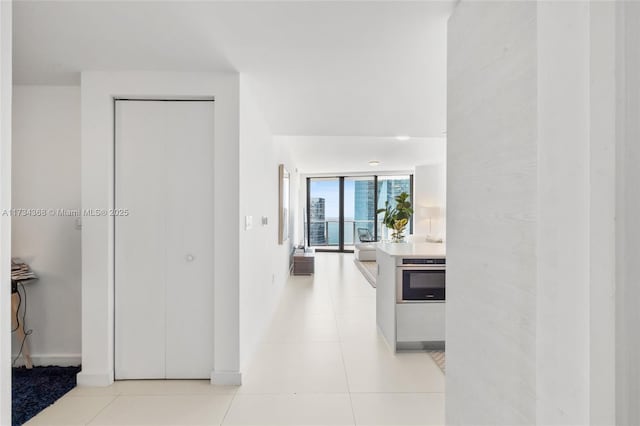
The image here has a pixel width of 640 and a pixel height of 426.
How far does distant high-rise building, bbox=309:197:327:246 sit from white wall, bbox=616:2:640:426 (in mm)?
9959

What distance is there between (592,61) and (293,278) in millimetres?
6080

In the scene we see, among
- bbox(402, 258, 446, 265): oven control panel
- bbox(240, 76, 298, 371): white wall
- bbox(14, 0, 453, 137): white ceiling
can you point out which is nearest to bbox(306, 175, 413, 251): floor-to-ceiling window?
bbox(240, 76, 298, 371): white wall

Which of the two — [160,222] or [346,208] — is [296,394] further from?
[346,208]

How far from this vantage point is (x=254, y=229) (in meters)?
3.20

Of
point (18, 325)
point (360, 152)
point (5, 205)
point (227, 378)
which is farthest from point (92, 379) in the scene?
point (360, 152)

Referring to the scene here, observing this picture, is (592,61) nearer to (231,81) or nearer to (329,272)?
(231,81)

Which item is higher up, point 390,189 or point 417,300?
point 390,189

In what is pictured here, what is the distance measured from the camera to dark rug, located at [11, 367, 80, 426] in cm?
222

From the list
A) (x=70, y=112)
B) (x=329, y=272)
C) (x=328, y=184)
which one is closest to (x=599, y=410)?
(x=70, y=112)

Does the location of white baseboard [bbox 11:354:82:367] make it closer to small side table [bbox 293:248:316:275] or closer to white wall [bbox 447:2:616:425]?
white wall [bbox 447:2:616:425]

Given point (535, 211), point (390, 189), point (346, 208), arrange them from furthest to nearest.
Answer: point (346, 208)
point (390, 189)
point (535, 211)

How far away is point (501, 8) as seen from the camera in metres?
1.16

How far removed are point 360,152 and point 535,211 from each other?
599cm

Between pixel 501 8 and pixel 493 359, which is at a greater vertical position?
pixel 501 8
